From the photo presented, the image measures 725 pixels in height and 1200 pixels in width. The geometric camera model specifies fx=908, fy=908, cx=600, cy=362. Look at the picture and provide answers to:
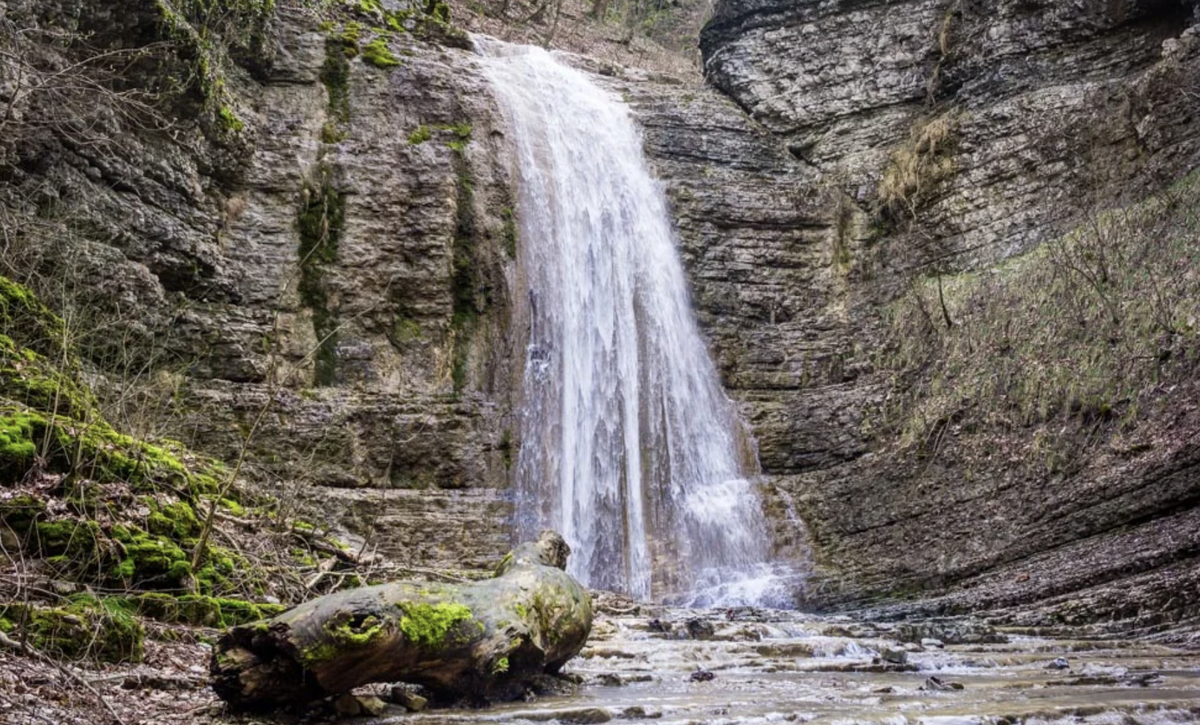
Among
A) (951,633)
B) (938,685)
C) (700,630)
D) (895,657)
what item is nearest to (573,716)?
(938,685)

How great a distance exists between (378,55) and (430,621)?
47.6 feet

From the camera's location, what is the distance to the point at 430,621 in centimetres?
476

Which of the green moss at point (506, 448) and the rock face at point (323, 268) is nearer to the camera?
the rock face at point (323, 268)

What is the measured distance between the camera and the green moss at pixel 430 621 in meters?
4.64

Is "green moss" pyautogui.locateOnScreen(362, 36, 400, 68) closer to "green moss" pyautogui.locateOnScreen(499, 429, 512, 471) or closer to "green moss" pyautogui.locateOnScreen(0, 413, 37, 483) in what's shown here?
"green moss" pyautogui.locateOnScreen(499, 429, 512, 471)

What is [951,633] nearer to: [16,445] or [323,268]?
[16,445]

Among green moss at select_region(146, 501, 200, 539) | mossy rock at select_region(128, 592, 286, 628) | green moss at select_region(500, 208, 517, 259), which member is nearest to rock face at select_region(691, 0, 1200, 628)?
green moss at select_region(500, 208, 517, 259)

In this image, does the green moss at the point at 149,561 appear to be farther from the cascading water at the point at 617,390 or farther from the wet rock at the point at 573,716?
the cascading water at the point at 617,390

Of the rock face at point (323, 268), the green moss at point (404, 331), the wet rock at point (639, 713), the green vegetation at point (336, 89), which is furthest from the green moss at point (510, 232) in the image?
the wet rock at point (639, 713)

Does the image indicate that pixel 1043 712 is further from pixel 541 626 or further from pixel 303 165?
pixel 303 165

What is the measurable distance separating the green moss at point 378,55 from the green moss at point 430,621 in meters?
14.1

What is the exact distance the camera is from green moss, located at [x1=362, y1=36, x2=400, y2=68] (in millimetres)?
16875

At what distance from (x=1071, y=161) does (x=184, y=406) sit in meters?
14.6

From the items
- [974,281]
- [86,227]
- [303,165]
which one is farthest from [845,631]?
[303,165]
